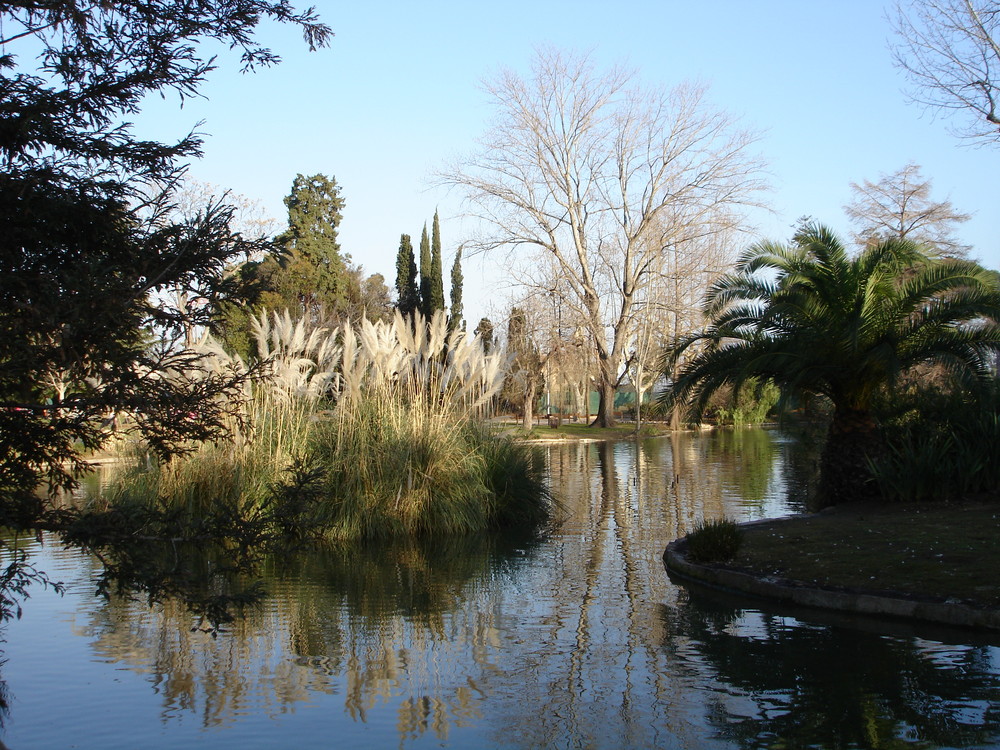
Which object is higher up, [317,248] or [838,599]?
[317,248]

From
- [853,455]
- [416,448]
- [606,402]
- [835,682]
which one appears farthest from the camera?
[606,402]

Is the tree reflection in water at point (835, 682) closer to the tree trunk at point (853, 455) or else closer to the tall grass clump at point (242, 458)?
the tall grass clump at point (242, 458)

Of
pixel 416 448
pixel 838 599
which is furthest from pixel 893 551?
pixel 416 448

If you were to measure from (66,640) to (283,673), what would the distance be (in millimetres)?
2601

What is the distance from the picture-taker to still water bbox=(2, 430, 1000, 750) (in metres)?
5.79

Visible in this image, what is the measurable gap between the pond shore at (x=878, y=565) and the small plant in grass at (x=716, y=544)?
13 cm

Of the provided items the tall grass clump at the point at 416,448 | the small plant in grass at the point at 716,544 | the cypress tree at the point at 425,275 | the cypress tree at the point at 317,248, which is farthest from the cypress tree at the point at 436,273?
the small plant in grass at the point at 716,544

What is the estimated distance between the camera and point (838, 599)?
8.88 metres

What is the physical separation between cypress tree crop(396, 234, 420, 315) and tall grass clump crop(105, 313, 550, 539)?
39066mm

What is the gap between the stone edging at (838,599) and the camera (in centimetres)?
802

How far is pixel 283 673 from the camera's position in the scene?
7.15 meters

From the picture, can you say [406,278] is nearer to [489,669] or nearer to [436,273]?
[436,273]

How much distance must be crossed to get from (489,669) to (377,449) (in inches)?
258

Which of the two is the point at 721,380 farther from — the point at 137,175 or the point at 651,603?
the point at 137,175
